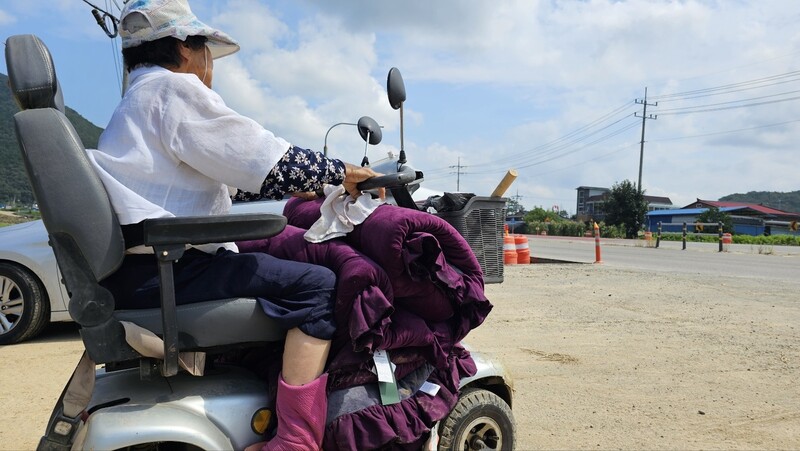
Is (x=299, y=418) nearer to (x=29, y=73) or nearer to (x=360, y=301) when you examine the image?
(x=360, y=301)

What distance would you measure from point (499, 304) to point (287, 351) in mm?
5786

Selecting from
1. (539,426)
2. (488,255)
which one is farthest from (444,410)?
(539,426)

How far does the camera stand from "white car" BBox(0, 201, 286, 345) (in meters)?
5.42

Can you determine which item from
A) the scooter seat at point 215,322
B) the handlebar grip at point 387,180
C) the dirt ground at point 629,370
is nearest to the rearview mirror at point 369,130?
the handlebar grip at point 387,180

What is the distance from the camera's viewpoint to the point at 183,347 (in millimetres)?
1896

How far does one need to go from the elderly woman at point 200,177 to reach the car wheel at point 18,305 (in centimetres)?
439

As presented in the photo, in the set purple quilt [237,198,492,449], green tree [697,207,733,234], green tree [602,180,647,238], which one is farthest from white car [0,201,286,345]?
green tree [602,180,647,238]

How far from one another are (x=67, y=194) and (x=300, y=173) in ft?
2.27

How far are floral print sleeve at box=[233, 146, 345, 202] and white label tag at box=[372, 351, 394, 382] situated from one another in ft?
2.16

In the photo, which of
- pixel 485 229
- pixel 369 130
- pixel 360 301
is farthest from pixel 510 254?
pixel 360 301

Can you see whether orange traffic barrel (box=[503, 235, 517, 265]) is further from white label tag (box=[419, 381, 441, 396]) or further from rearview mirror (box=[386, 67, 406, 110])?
white label tag (box=[419, 381, 441, 396])

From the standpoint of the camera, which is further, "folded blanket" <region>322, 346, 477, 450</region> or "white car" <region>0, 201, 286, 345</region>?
"white car" <region>0, 201, 286, 345</region>

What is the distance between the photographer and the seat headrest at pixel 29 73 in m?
1.77

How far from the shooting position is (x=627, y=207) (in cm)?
5716
